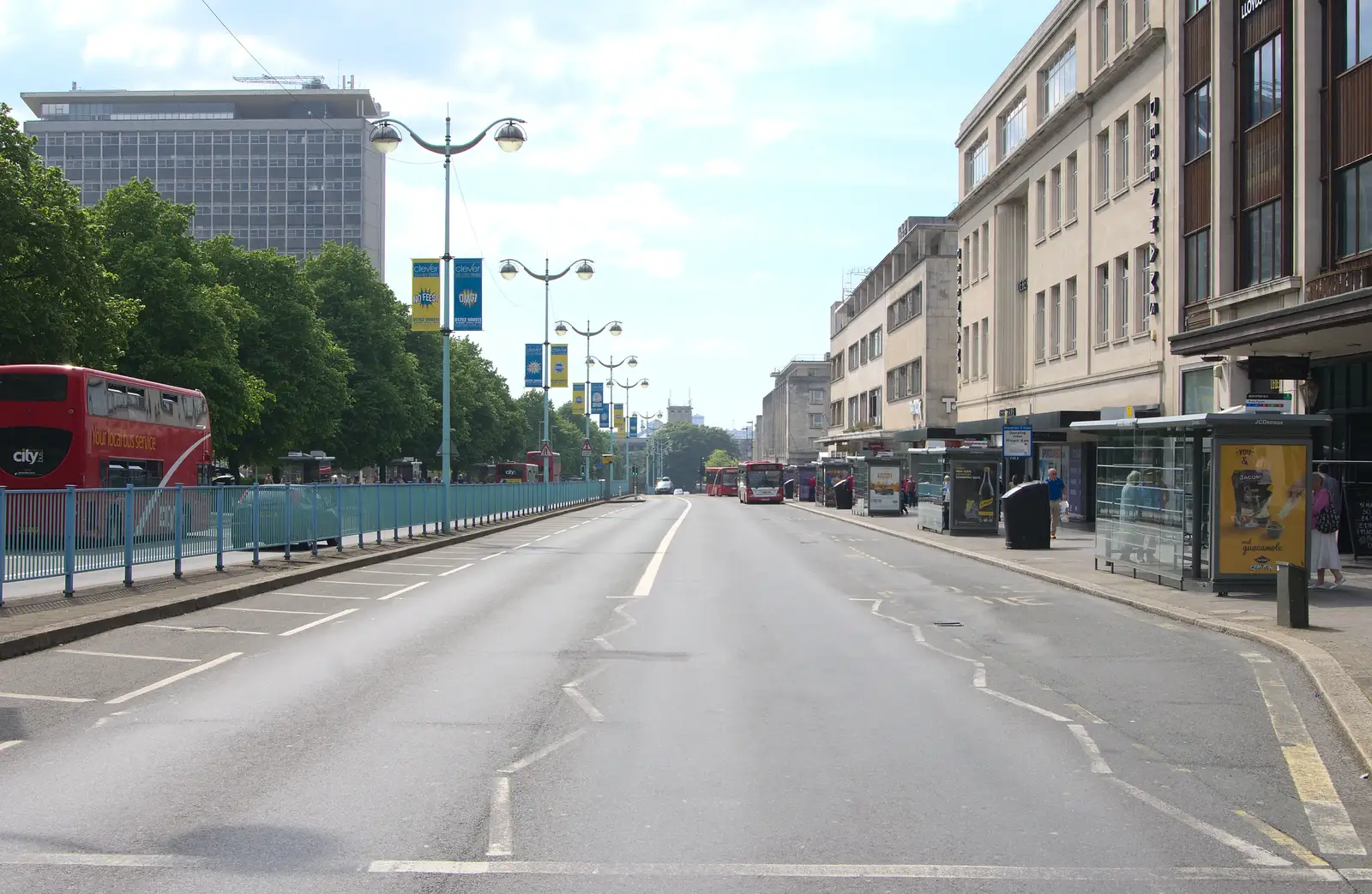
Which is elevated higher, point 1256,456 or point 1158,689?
point 1256,456

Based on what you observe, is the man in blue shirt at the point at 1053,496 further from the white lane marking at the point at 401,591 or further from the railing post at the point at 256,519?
the railing post at the point at 256,519

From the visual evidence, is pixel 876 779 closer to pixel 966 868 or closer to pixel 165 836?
pixel 966 868

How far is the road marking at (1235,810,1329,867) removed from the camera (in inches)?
217

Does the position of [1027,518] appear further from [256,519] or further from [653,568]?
[256,519]

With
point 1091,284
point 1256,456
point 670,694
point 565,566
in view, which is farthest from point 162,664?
point 1091,284

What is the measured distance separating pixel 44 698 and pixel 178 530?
8678 millimetres

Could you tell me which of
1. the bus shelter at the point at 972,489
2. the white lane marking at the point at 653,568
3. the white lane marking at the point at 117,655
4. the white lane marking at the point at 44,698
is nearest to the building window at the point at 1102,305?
the bus shelter at the point at 972,489

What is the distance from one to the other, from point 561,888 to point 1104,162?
115 ft

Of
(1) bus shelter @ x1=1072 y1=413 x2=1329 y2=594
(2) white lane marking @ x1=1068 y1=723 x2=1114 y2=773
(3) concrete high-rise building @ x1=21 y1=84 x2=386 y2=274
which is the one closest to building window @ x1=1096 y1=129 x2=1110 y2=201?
(1) bus shelter @ x1=1072 y1=413 x2=1329 y2=594

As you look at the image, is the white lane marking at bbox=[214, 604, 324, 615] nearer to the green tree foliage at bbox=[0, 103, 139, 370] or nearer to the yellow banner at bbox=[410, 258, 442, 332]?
the yellow banner at bbox=[410, 258, 442, 332]

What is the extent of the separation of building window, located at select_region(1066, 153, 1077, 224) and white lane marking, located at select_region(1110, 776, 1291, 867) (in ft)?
112

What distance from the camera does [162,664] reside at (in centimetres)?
1081

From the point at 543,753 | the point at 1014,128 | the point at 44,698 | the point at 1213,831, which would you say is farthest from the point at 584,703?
the point at 1014,128

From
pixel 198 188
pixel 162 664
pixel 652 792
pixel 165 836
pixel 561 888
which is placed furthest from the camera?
pixel 198 188
